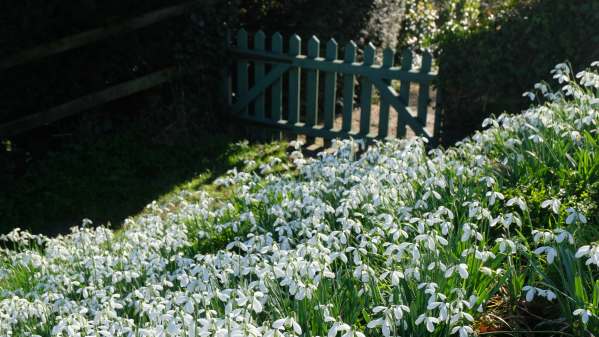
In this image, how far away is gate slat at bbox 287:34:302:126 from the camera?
27.0 ft

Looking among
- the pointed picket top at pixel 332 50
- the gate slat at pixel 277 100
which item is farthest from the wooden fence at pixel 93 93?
the pointed picket top at pixel 332 50

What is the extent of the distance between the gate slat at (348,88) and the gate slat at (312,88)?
0.36 metres

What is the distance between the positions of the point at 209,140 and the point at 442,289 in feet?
18.4

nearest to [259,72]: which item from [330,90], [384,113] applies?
[330,90]

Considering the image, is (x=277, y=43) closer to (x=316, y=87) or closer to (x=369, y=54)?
(x=316, y=87)

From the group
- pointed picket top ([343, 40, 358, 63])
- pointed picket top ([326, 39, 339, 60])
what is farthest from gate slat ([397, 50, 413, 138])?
pointed picket top ([326, 39, 339, 60])

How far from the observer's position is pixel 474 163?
4371 mm

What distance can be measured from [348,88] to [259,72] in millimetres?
1225

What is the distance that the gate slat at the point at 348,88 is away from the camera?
26.0 ft

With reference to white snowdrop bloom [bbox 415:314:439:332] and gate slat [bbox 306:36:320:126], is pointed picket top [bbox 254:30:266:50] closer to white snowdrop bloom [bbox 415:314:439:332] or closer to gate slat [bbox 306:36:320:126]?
gate slat [bbox 306:36:320:126]

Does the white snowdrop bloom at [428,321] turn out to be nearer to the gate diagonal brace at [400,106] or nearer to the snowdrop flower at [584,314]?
the snowdrop flower at [584,314]

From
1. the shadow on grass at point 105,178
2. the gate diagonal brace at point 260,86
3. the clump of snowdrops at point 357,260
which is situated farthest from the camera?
the gate diagonal brace at point 260,86

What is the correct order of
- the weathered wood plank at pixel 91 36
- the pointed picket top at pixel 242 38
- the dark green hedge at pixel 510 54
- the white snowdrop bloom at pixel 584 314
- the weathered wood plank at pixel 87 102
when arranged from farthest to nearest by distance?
the pointed picket top at pixel 242 38 → the weathered wood plank at pixel 87 102 → the weathered wood plank at pixel 91 36 → the dark green hedge at pixel 510 54 → the white snowdrop bloom at pixel 584 314

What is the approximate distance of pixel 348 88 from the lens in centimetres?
806
